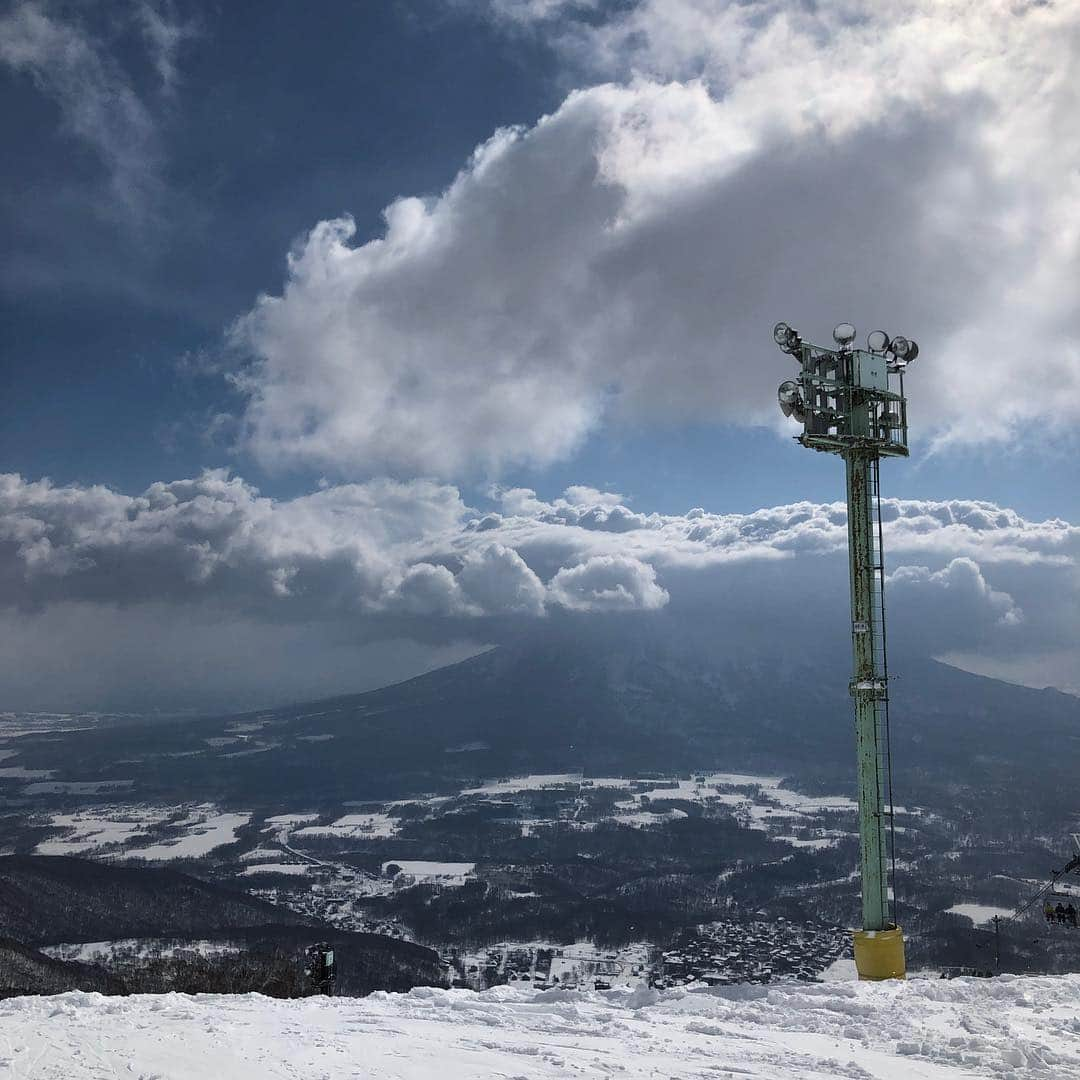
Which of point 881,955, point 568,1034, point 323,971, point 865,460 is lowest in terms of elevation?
point 323,971

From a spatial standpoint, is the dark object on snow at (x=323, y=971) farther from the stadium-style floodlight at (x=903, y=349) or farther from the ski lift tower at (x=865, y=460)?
the stadium-style floodlight at (x=903, y=349)

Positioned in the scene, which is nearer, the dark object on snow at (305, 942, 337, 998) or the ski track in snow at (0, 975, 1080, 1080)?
the ski track in snow at (0, 975, 1080, 1080)

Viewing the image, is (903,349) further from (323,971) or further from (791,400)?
(323,971)

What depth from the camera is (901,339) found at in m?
25.9

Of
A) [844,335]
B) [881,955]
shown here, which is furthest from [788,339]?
[881,955]

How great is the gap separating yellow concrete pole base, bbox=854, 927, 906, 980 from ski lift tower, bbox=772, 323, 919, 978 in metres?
0.25

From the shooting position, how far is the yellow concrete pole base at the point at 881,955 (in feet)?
76.4

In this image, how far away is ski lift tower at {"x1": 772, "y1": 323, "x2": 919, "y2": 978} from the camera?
2411cm

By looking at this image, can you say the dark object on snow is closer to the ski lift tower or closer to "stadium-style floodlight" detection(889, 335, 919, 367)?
the ski lift tower

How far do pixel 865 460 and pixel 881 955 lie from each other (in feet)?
41.6

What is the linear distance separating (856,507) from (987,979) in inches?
459

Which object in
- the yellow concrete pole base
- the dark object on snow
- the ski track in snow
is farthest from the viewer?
the dark object on snow

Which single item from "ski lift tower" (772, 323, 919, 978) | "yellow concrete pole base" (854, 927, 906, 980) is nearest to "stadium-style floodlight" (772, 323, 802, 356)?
"ski lift tower" (772, 323, 919, 978)

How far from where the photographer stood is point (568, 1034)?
15.3 meters
